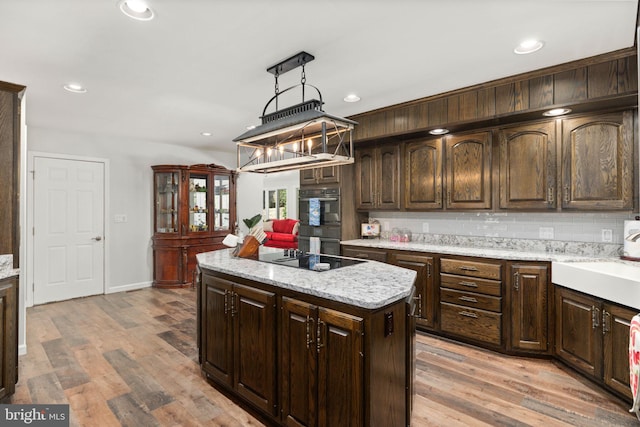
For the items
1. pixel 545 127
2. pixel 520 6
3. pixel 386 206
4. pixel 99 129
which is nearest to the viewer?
pixel 520 6

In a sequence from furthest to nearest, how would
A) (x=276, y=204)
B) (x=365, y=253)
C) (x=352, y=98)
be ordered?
(x=276, y=204) < (x=365, y=253) < (x=352, y=98)

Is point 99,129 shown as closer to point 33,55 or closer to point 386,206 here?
point 33,55

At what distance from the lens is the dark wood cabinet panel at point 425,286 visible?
11.7ft

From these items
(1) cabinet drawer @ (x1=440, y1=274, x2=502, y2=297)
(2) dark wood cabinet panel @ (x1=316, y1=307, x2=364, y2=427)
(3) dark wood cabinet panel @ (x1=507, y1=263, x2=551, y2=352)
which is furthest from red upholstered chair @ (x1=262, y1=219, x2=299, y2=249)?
(2) dark wood cabinet panel @ (x1=316, y1=307, x2=364, y2=427)

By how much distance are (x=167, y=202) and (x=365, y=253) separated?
148 inches

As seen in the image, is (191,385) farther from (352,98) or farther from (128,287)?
(128,287)

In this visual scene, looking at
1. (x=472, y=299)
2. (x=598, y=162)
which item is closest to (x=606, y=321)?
(x=472, y=299)

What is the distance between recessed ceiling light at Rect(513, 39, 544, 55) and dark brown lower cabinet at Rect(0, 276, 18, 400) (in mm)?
3949

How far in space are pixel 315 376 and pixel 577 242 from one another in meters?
2.96

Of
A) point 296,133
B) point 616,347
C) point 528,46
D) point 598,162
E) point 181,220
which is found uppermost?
point 528,46

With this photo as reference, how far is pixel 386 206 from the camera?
428 centimetres

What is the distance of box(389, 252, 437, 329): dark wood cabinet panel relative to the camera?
3553 mm

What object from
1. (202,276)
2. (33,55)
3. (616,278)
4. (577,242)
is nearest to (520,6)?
(616,278)

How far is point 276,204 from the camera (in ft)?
35.3
